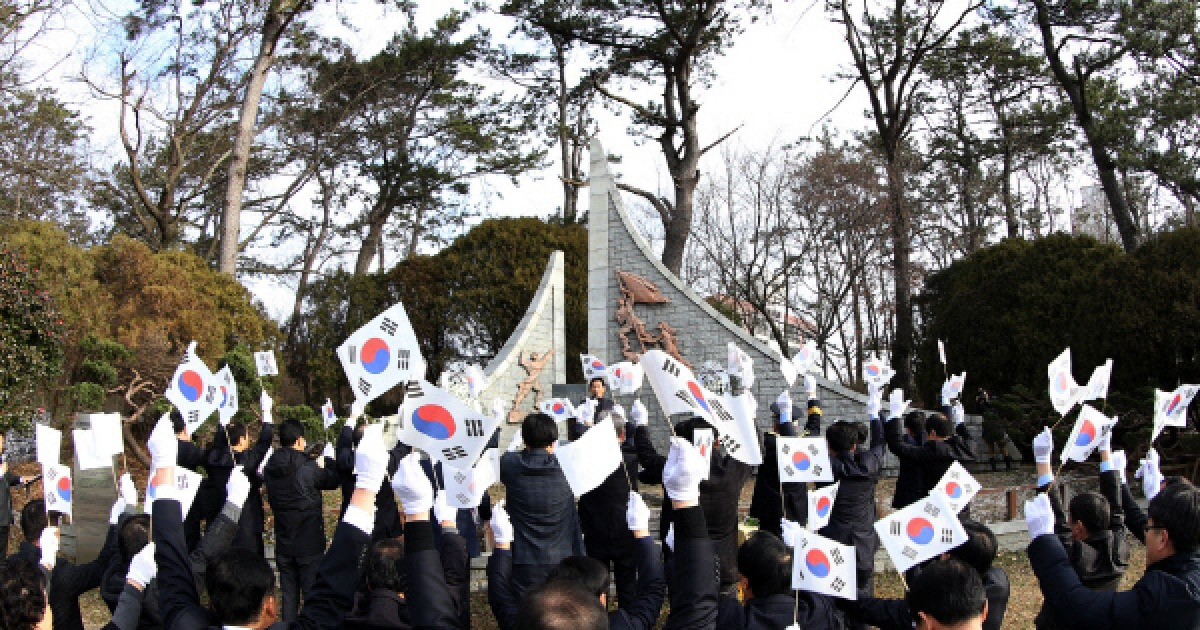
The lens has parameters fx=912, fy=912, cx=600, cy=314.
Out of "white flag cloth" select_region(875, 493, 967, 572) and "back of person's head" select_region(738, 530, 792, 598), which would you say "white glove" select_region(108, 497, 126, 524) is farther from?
"white flag cloth" select_region(875, 493, 967, 572)

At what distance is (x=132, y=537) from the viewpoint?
3.99 metres

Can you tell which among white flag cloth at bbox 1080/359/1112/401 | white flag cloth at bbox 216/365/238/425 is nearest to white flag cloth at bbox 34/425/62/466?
white flag cloth at bbox 216/365/238/425

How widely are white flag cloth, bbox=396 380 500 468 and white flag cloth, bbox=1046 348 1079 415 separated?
4.72m

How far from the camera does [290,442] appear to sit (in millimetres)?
6238

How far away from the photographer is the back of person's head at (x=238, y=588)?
2838mm

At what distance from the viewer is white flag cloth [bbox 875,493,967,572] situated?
11.7 feet

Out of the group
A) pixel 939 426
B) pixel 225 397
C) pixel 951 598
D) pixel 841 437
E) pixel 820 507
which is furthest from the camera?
pixel 225 397

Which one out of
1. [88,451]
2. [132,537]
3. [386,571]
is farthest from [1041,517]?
[88,451]

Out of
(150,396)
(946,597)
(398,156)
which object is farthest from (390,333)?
(398,156)

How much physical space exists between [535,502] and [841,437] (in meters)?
1.90

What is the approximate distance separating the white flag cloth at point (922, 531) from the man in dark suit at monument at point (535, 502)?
1740mm

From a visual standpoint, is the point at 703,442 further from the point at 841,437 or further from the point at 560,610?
the point at 560,610

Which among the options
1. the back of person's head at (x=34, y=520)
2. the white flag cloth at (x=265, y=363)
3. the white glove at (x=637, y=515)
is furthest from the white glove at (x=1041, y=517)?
the white flag cloth at (x=265, y=363)

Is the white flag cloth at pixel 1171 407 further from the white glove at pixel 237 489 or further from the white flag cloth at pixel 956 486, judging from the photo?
the white glove at pixel 237 489
